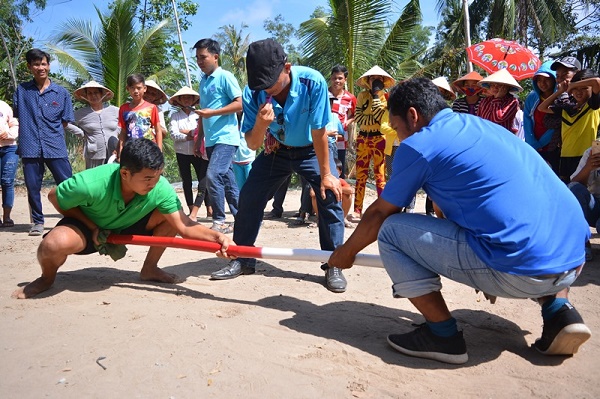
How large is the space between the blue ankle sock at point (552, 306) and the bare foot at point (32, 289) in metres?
3.32

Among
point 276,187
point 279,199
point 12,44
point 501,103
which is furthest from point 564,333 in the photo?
point 12,44

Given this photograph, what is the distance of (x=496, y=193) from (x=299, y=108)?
181 cm

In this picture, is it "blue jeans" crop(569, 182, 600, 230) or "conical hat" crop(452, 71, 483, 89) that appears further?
"conical hat" crop(452, 71, 483, 89)

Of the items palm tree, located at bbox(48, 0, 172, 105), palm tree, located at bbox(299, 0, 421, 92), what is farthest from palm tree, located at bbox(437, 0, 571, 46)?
palm tree, located at bbox(48, 0, 172, 105)

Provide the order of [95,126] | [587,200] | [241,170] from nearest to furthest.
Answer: [587,200] < [241,170] < [95,126]

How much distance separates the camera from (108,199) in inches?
140

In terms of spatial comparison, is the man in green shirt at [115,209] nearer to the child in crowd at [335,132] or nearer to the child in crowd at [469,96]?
the child in crowd at [335,132]

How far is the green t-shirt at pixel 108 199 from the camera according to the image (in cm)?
344

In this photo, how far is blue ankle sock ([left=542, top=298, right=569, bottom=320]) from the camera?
273cm

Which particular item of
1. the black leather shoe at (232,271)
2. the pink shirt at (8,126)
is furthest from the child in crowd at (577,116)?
the pink shirt at (8,126)

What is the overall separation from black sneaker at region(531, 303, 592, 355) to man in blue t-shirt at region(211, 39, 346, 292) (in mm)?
1553

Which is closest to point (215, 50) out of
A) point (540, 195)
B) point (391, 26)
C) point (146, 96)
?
point (146, 96)

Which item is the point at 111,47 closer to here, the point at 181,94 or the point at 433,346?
the point at 181,94

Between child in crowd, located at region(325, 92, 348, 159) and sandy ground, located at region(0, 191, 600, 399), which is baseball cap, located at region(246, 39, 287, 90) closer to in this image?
sandy ground, located at region(0, 191, 600, 399)
